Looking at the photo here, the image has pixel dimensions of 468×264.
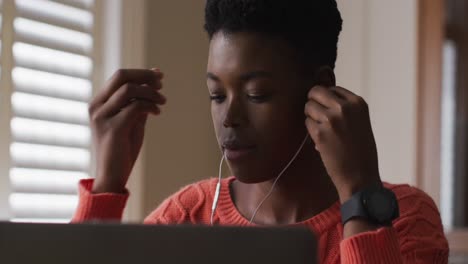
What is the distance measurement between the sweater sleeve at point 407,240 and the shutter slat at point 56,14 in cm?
108

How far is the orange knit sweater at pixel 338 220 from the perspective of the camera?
90 cm

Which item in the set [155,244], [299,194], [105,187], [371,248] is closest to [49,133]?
[105,187]

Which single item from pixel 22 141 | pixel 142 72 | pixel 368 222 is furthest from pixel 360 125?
pixel 22 141

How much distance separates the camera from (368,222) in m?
0.93

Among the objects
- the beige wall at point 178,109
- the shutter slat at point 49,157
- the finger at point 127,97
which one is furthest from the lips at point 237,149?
the beige wall at point 178,109

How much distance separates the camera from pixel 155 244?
38cm

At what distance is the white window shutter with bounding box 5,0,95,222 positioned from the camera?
176cm

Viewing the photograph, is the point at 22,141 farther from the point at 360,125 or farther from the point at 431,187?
the point at 431,187

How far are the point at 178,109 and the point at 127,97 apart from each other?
1175 mm

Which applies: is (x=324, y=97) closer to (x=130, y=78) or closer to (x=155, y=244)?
(x=130, y=78)

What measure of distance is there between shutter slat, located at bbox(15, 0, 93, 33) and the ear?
3.22ft

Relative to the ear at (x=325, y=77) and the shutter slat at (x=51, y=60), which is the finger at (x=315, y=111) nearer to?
the ear at (x=325, y=77)

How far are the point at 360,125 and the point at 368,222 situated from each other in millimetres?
126

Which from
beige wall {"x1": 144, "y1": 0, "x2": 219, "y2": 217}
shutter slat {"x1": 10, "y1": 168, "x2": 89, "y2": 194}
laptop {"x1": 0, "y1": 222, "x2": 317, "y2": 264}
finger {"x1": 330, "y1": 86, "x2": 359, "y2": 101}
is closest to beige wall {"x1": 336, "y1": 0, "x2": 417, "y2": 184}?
beige wall {"x1": 144, "y1": 0, "x2": 219, "y2": 217}
